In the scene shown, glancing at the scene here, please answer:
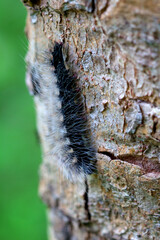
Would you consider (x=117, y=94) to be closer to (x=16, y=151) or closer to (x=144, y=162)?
(x=144, y=162)

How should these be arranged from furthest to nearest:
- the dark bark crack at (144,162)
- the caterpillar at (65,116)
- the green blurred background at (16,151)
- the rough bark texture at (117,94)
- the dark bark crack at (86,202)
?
the green blurred background at (16,151) < the dark bark crack at (86,202) < the caterpillar at (65,116) < the dark bark crack at (144,162) < the rough bark texture at (117,94)

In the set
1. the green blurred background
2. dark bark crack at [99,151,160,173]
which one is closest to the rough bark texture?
dark bark crack at [99,151,160,173]

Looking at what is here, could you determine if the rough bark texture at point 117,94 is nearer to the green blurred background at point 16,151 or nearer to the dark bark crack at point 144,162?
the dark bark crack at point 144,162

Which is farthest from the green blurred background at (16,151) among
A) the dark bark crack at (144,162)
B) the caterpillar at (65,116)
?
the dark bark crack at (144,162)

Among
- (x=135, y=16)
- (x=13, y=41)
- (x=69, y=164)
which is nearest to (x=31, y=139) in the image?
(x=13, y=41)

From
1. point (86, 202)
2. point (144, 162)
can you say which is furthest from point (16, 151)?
point (144, 162)

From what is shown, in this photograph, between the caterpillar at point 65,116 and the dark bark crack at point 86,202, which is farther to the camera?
the dark bark crack at point 86,202

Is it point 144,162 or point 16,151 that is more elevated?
point 144,162
